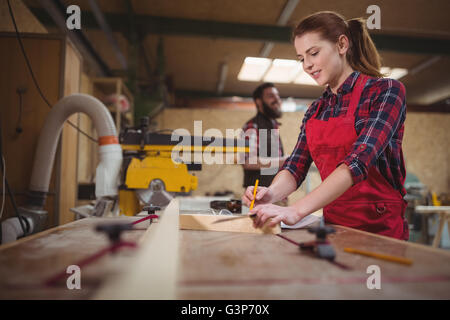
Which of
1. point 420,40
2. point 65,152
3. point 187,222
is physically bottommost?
point 187,222

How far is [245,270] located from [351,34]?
1.04m

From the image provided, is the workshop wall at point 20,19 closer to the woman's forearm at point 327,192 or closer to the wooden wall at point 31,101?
the wooden wall at point 31,101

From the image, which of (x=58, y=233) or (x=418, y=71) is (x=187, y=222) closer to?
(x=58, y=233)

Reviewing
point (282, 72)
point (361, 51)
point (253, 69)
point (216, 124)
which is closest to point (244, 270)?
point (361, 51)

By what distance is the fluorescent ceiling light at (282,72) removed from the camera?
4.91 m

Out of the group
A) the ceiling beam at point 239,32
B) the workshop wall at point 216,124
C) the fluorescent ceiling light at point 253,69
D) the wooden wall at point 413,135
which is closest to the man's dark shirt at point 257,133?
the ceiling beam at point 239,32

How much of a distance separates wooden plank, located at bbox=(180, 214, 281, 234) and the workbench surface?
94 mm

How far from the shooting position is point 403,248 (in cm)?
67

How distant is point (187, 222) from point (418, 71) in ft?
17.9

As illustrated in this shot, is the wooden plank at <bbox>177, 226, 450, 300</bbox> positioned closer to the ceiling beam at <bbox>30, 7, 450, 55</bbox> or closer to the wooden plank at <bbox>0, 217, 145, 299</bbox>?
the wooden plank at <bbox>0, 217, 145, 299</bbox>

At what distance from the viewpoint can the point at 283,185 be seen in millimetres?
1186

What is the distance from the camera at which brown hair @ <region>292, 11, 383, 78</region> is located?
3.48 ft
